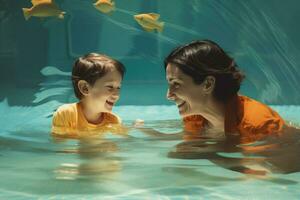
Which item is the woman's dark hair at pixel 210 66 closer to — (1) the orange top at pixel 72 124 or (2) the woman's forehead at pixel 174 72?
(2) the woman's forehead at pixel 174 72

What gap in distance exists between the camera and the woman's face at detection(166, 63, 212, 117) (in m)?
3.45

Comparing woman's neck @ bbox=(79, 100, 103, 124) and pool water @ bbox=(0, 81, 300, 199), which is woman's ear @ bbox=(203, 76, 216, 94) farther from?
woman's neck @ bbox=(79, 100, 103, 124)

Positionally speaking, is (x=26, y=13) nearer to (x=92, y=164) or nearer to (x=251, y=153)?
(x=92, y=164)

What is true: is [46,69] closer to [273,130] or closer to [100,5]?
[100,5]

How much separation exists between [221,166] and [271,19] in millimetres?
5653

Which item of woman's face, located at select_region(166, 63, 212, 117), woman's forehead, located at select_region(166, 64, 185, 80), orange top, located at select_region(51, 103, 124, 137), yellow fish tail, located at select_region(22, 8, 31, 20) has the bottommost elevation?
orange top, located at select_region(51, 103, 124, 137)

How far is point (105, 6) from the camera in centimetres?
782

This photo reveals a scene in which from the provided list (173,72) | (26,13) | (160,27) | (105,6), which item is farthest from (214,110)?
(105,6)

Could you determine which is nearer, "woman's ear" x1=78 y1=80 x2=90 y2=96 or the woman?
the woman

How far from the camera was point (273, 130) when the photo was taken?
3.33 meters

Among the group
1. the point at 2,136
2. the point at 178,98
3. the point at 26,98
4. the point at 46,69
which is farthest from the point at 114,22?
the point at 178,98

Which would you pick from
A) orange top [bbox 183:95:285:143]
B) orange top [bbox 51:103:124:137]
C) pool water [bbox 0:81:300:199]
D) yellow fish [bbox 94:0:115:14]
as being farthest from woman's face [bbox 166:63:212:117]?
yellow fish [bbox 94:0:115:14]

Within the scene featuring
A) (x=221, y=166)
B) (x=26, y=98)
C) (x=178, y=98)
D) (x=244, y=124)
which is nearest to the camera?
(x=221, y=166)

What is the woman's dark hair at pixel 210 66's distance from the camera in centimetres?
341
